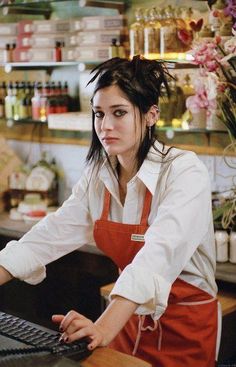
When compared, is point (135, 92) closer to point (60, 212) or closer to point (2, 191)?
point (60, 212)

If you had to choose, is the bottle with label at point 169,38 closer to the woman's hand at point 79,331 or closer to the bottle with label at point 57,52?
the bottle with label at point 57,52

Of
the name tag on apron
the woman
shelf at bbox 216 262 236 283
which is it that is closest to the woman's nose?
the woman

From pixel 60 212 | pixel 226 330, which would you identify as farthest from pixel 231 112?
pixel 60 212

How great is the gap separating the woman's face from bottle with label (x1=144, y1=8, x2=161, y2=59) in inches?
64.6

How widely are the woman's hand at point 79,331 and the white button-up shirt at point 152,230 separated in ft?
0.38

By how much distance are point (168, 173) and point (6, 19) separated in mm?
2927

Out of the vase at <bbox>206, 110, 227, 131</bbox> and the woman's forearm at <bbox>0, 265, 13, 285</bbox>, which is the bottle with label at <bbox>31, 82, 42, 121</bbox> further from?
the woman's forearm at <bbox>0, 265, 13, 285</bbox>

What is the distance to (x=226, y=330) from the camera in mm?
2781

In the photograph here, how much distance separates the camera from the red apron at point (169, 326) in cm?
211

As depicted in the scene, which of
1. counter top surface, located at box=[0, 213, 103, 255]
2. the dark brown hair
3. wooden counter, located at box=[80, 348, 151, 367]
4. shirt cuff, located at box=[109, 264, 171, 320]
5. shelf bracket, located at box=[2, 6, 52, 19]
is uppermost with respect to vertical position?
shelf bracket, located at box=[2, 6, 52, 19]

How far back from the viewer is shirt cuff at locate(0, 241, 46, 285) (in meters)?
1.97

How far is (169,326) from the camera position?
2.12 meters

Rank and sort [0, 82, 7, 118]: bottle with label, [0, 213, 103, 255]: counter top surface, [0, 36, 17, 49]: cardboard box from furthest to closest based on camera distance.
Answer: [0, 82, 7, 118]: bottle with label
[0, 36, 17, 49]: cardboard box
[0, 213, 103, 255]: counter top surface

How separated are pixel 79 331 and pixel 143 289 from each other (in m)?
0.20
